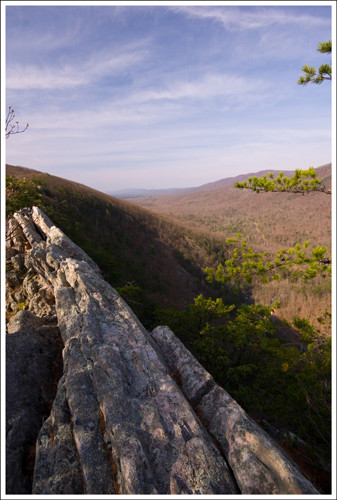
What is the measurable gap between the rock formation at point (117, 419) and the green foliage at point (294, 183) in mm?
6058

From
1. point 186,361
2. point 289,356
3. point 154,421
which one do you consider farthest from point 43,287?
point 289,356

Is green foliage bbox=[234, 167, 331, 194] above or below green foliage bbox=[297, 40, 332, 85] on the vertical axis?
below

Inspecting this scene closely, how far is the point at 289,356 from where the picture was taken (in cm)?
918

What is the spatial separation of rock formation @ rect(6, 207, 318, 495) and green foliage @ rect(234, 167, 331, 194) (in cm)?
606

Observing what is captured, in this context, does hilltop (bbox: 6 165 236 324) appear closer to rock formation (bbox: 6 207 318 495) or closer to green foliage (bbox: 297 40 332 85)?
rock formation (bbox: 6 207 318 495)

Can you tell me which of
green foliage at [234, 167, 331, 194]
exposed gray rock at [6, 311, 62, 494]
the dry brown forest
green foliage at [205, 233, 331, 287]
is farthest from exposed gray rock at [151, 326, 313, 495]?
the dry brown forest

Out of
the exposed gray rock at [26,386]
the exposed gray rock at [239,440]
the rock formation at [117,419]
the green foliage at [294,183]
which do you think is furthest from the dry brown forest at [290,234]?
the exposed gray rock at [26,386]

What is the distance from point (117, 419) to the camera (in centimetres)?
547

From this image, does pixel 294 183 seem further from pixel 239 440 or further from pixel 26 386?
pixel 26 386

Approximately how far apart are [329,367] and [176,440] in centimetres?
646

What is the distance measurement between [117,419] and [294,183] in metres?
7.93

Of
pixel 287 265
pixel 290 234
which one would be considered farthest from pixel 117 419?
pixel 290 234

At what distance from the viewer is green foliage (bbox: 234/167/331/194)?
754 cm

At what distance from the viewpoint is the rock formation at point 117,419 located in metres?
4.89
